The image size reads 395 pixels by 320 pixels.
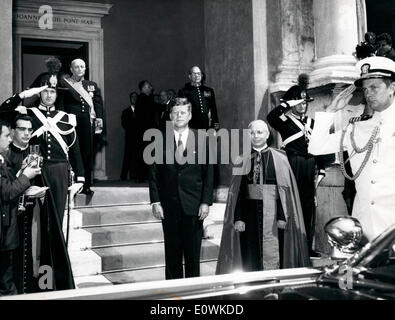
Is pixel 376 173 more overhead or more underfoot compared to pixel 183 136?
more underfoot

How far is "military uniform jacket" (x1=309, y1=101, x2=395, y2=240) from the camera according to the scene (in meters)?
2.86

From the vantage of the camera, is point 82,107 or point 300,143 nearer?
point 300,143

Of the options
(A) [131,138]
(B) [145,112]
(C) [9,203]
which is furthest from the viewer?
(A) [131,138]

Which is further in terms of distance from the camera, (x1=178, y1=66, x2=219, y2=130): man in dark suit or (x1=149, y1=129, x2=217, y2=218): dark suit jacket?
(x1=178, y1=66, x2=219, y2=130): man in dark suit

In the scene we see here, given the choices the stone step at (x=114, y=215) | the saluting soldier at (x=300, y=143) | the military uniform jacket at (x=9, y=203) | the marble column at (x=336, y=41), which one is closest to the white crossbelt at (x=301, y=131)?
the saluting soldier at (x=300, y=143)

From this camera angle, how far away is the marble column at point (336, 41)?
6734 millimetres

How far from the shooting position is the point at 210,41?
8773mm

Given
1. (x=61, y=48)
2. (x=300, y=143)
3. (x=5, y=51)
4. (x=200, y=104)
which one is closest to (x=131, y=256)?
(x=300, y=143)

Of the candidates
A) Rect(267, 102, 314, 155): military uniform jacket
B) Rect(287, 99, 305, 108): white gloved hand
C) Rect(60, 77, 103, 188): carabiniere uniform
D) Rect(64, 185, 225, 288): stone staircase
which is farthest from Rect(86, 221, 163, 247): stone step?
Rect(287, 99, 305, 108): white gloved hand

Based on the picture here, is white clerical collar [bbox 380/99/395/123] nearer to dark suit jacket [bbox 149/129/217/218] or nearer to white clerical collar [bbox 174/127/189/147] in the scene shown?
dark suit jacket [bbox 149/129/217/218]

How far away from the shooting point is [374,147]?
2.98m

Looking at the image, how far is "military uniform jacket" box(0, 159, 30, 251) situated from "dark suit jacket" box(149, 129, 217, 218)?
3.79 feet

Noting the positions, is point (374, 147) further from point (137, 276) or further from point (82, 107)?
point (82, 107)

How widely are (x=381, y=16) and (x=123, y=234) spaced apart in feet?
18.7
